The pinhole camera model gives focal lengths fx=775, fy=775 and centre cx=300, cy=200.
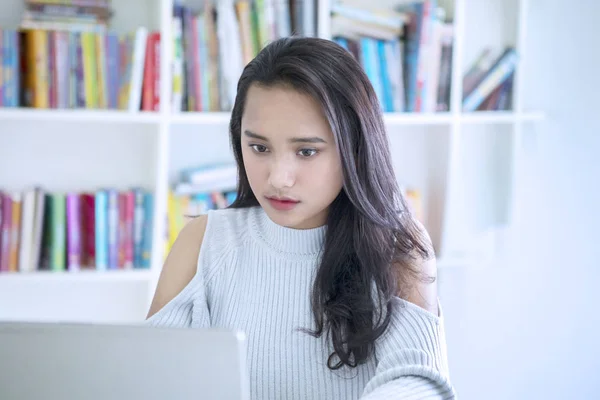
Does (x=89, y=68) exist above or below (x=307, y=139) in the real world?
above

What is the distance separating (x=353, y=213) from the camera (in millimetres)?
1398

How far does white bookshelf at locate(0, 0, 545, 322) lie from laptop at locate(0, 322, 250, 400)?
1.45 m

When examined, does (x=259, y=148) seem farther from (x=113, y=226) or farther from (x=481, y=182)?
(x=481, y=182)

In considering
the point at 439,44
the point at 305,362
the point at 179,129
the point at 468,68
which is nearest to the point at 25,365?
the point at 305,362

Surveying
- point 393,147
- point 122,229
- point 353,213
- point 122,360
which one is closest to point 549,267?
point 393,147

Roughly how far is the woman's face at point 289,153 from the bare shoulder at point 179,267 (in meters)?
0.22

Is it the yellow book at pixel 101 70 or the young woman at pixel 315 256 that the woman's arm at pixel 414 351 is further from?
the yellow book at pixel 101 70

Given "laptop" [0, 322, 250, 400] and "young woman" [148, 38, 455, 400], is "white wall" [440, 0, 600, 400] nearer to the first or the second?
"young woman" [148, 38, 455, 400]

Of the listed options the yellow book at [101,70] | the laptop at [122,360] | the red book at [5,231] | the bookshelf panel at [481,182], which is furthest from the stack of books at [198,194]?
the laptop at [122,360]

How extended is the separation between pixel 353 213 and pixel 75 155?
1361mm

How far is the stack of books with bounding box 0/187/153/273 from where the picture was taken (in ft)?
7.44

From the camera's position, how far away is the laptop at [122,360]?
2.83 ft

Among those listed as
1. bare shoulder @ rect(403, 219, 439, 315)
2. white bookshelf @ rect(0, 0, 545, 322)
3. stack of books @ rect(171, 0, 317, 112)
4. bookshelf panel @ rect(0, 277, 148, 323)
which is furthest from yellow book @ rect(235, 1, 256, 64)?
bare shoulder @ rect(403, 219, 439, 315)

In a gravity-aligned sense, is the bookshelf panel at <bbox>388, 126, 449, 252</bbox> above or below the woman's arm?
above
